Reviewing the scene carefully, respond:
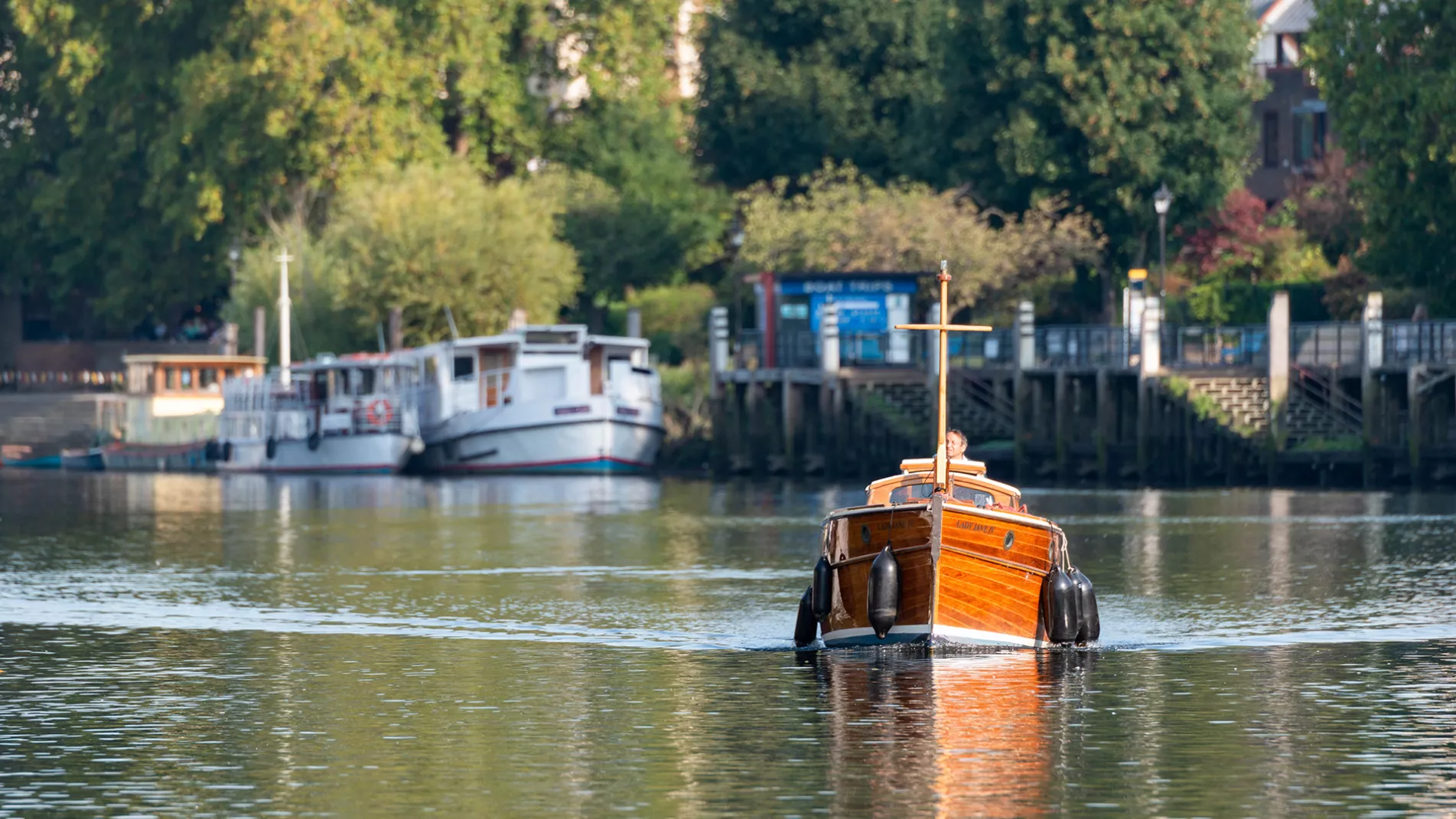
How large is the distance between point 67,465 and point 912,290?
Answer: 3002 centimetres

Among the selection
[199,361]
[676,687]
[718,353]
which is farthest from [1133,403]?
[676,687]

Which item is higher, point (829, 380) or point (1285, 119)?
point (1285, 119)

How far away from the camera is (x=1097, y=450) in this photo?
63312 millimetres

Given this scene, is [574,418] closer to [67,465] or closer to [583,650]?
[67,465]

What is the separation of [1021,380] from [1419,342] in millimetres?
10127

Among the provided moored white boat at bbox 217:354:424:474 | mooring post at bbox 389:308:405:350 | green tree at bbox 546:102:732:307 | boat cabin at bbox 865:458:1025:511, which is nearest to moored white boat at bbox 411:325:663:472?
moored white boat at bbox 217:354:424:474

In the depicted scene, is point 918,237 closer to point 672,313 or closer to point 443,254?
point 672,313

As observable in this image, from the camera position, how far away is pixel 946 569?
26016 mm

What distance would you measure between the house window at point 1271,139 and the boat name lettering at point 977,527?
243ft

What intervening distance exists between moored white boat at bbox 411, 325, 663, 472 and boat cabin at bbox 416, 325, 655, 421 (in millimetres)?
21

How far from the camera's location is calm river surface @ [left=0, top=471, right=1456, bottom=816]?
62.6 ft

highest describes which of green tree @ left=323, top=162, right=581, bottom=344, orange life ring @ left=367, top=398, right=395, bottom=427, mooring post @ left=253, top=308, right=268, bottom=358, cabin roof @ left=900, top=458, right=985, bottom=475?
green tree @ left=323, top=162, right=581, bottom=344

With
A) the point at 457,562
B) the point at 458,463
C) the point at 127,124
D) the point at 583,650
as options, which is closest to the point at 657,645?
the point at 583,650

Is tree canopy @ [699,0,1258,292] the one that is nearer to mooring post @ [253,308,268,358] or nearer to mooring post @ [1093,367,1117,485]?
mooring post @ [1093,367,1117,485]
